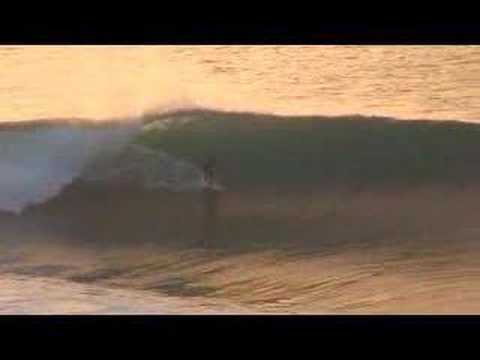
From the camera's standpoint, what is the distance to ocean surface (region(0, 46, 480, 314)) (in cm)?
415

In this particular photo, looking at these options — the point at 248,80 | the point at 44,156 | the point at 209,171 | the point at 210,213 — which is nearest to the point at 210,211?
the point at 210,213

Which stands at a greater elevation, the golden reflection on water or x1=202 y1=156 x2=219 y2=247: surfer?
the golden reflection on water

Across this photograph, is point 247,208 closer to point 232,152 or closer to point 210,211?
point 210,211

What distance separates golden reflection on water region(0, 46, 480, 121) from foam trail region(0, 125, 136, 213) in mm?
87

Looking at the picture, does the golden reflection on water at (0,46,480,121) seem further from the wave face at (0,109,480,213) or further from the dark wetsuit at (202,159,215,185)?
the dark wetsuit at (202,159,215,185)

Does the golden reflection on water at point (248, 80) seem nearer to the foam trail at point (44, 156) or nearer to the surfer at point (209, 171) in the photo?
the foam trail at point (44, 156)

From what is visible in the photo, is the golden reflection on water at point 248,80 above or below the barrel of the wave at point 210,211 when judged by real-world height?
above

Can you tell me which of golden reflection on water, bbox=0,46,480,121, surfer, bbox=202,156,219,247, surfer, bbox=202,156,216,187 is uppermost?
golden reflection on water, bbox=0,46,480,121

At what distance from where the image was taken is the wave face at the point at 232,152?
15.1ft

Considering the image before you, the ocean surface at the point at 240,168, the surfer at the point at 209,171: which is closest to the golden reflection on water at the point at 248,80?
the ocean surface at the point at 240,168

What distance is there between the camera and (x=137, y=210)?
4.63 m

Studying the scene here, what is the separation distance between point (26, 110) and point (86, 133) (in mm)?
281

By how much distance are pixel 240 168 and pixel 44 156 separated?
36.8 inches

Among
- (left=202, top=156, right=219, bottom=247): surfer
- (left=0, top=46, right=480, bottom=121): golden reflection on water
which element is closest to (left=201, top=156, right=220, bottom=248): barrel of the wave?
(left=202, top=156, right=219, bottom=247): surfer
